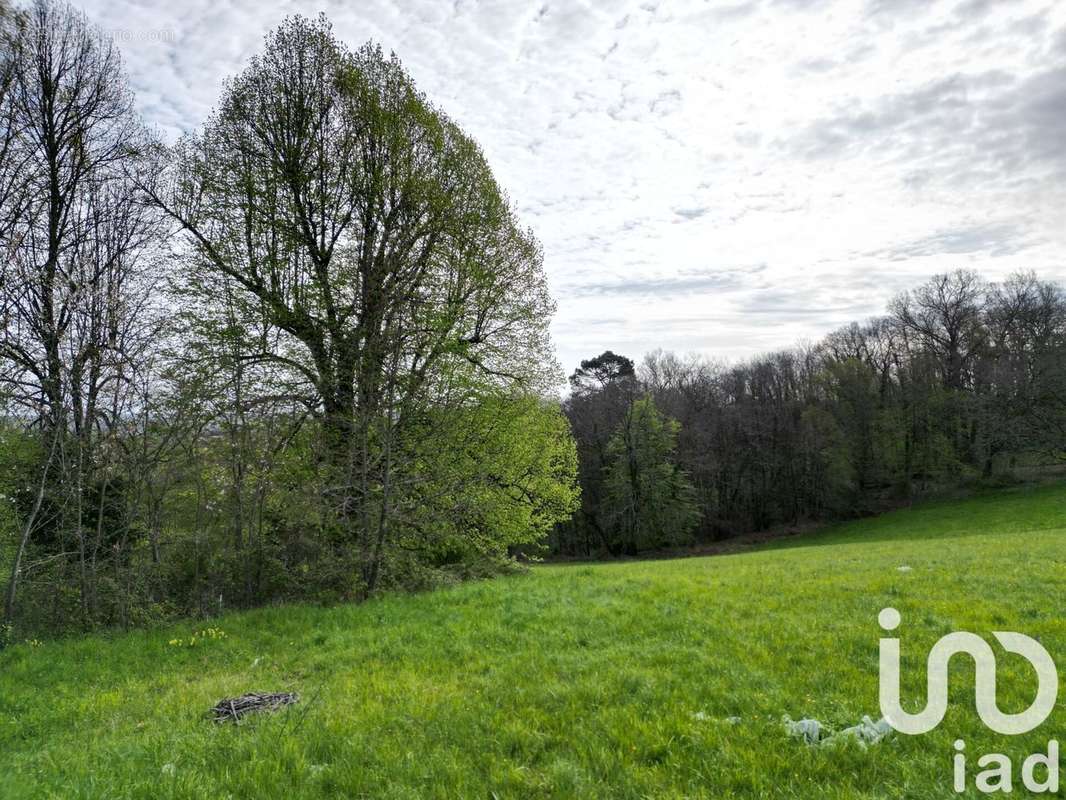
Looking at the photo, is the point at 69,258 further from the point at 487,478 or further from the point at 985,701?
the point at 985,701

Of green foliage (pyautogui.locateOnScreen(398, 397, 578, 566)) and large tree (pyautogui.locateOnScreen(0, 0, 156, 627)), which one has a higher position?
large tree (pyautogui.locateOnScreen(0, 0, 156, 627))

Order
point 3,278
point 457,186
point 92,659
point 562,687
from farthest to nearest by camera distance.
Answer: point 457,186 < point 3,278 < point 92,659 < point 562,687

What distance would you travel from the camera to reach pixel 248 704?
5020 millimetres

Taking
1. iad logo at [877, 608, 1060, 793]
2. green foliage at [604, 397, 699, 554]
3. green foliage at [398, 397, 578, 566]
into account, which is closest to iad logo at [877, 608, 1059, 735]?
iad logo at [877, 608, 1060, 793]

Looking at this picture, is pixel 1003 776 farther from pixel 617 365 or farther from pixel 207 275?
pixel 617 365

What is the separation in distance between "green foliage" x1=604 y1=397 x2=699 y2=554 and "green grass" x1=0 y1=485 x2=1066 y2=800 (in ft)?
98.5

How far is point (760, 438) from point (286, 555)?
4342cm

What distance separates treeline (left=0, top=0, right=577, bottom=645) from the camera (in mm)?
8867

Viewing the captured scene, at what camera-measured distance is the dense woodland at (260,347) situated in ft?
29.1

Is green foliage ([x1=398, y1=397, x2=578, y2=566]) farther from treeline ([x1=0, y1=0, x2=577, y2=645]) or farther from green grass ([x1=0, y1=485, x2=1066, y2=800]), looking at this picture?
green grass ([x1=0, y1=485, x2=1066, y2=800])

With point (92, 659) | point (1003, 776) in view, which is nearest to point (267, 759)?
point (1003, 776)

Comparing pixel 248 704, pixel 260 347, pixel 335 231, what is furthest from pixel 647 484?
pixel 248 704

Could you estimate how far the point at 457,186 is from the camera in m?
15.0

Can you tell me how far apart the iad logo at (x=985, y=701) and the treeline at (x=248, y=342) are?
27.0ft
